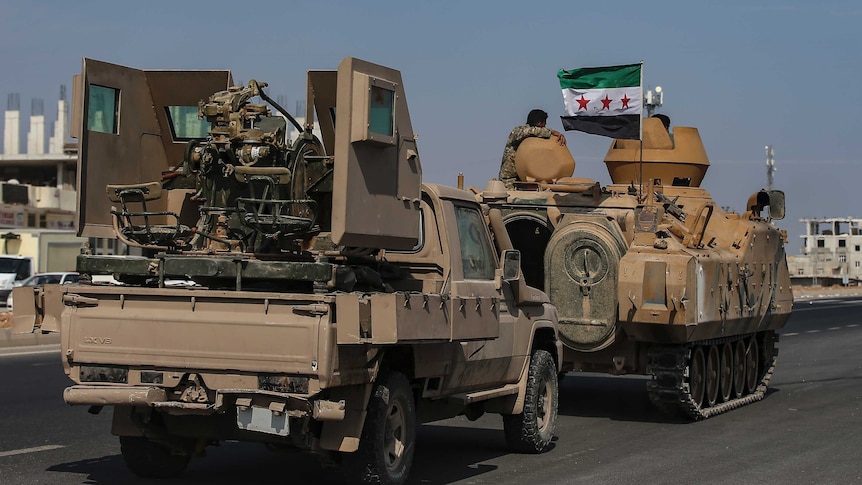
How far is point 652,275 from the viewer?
14594mm

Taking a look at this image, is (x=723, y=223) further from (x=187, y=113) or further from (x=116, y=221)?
(x=116, y=221)

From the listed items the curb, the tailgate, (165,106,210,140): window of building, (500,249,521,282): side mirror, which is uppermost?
(165,106,210,140): window of building

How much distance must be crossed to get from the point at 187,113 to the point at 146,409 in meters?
2.93

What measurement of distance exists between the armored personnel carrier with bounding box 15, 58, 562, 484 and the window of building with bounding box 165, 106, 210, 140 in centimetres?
1

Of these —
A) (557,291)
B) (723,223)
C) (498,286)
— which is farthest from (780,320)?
(498,286)

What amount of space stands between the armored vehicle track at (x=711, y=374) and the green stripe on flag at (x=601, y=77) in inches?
142

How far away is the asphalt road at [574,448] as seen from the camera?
33.5 feet

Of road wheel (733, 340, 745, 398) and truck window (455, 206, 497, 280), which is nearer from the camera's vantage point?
truck window (455, 206, 497, 280)

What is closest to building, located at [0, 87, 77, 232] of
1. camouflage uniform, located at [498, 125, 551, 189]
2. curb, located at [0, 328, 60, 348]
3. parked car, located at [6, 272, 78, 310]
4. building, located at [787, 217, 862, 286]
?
parked car, located at [6, 272, 78, 310]

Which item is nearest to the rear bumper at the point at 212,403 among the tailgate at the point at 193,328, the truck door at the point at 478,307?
the tailgate at the point at 193,328

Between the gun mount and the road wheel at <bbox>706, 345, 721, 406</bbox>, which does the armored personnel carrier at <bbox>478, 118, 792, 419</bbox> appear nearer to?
the road wheel at <bbox>706, 345, 721, 406</bbox>

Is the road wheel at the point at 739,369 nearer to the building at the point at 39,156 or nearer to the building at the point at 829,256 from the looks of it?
the building at the point at 39,156

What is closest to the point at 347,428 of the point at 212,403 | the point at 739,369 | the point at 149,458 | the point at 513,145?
the point at 212,403

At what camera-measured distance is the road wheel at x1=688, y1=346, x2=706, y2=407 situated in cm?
1557
